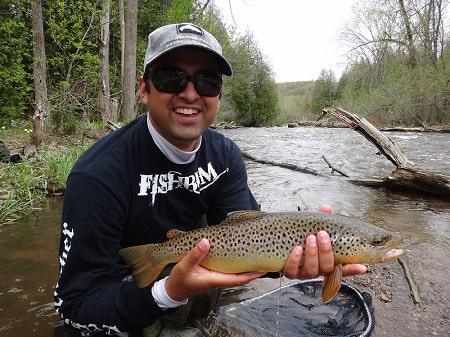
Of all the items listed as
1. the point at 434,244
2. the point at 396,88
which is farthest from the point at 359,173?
the point at 396,88

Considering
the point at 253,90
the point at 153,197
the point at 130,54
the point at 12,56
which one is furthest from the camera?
the point at 253,90

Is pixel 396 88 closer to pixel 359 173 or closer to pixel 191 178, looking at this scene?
pixel 359 173

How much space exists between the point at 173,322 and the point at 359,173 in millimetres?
8746

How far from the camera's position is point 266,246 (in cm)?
227

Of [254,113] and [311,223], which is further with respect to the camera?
[254,113]

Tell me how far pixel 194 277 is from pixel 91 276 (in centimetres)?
62

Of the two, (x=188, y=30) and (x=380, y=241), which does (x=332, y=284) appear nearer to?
(x=380, y=241)

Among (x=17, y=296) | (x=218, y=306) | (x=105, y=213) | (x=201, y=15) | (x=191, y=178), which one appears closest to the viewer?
(x=105, y=213)

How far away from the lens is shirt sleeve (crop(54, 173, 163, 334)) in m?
2.15

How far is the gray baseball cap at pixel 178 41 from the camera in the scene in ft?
7.49

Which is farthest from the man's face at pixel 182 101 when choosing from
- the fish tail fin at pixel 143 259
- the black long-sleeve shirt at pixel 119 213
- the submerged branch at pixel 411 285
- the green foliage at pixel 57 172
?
the green foliage at pixel 57 172

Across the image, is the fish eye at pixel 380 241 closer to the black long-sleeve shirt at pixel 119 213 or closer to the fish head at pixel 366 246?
the fish head at pixel 366 246

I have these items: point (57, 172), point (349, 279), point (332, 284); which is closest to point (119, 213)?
point (332, 284)

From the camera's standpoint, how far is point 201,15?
20.5 m
